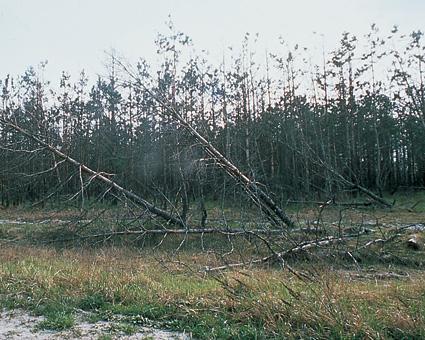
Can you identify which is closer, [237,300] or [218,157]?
[237,300]

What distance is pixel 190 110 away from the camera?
46.1 feet

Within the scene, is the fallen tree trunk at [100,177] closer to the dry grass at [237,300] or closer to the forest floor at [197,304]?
the forest floor at [197,304]

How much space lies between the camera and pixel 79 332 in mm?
4574

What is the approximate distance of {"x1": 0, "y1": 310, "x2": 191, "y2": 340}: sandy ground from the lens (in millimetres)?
4477

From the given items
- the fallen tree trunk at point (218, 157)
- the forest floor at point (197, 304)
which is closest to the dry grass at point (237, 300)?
the forest floor at point (197, 304)

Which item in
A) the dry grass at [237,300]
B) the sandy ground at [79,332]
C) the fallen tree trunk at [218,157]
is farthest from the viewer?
the fallen tree trunk at [218,157]

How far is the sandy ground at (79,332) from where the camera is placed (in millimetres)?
4477

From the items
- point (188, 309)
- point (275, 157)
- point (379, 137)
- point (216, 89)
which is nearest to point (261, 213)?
point (188, 309)

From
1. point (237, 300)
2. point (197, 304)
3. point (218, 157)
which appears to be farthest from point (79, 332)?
point (218, 157)

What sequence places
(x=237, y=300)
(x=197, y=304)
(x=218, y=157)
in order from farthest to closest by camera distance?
(x=218, y=157) → (x=197, y=304) → (x=237, y=300)

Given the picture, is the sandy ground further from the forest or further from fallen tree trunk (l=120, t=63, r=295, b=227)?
fallen tree trunk (l=120, t=63, r=295, b=227)

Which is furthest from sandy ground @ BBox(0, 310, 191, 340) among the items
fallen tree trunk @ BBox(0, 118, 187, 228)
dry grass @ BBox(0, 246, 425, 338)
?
fallen tree trunk @ BBox(0, 118, 187, 228)

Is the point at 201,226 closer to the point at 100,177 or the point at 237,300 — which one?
the point at 100,177

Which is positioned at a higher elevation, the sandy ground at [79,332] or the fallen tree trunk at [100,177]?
the fallen tree trunk at [100,177]
